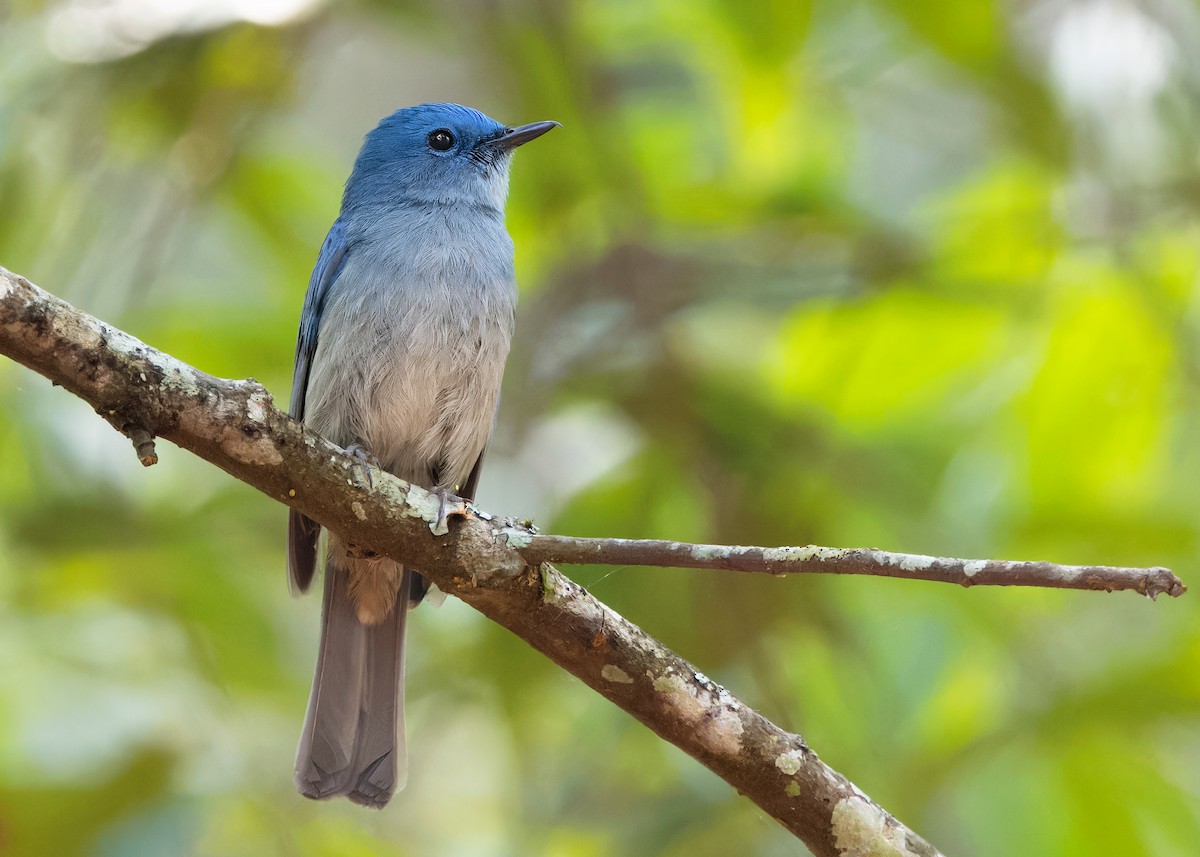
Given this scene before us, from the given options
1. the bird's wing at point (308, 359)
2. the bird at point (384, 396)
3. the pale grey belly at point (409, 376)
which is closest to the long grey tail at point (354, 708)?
the bird at point (384, 396)

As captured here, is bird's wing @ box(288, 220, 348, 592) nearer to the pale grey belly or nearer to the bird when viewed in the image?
the bird

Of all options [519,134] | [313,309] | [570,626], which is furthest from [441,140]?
[570,626]

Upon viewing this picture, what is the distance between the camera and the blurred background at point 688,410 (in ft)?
13.1

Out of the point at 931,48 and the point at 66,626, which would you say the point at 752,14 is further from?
the point at 66,626

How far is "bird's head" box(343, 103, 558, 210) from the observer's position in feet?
14.4

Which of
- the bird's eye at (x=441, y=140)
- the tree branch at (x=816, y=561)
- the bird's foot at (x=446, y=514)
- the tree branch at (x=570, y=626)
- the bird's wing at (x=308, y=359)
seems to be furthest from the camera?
the bird's eye at (x=441, y=140)

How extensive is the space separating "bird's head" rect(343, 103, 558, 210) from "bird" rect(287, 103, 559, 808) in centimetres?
8

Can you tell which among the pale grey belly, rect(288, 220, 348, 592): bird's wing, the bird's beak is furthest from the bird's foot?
the bird's beak

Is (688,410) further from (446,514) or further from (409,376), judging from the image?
(446,514)

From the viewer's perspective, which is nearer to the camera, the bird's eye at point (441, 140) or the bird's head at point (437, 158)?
the bird's head at point (437, 158)

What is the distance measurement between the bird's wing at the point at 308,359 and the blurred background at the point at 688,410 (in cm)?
45

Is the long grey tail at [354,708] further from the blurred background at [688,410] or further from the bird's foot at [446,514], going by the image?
the bird's foot at [446,514]

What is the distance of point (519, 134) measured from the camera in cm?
447

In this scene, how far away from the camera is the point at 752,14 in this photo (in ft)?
13.5
